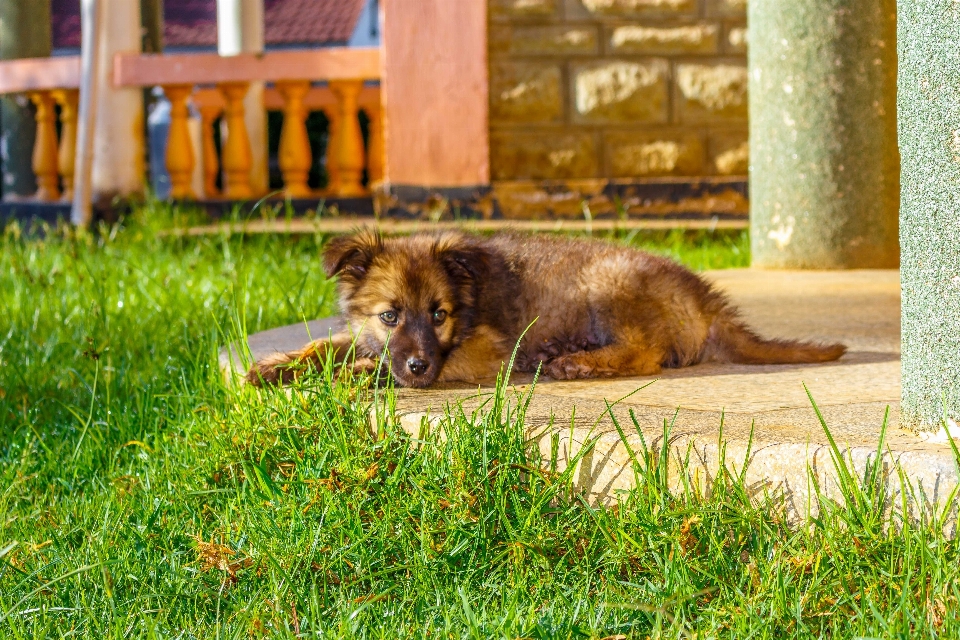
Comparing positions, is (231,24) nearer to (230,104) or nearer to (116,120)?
(230,104)

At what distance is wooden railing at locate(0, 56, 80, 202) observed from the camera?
9.35 metres

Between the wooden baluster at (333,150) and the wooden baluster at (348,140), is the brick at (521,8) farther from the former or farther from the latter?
the wooden baluster at (333,150)

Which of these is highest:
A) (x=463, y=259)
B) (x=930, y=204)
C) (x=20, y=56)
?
(x=20, y=56)

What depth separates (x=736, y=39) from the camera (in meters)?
7.99

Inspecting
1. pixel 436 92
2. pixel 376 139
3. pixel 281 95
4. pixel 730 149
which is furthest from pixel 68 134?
pixel 730 149

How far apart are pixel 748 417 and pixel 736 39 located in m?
5.53

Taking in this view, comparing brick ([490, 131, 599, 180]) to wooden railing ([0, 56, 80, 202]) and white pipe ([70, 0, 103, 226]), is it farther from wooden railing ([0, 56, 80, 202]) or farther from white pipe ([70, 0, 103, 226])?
wooden railing ([0, 56, 80, 202])

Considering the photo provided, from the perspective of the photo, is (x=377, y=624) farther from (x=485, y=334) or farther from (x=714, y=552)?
(x=485, y=334)

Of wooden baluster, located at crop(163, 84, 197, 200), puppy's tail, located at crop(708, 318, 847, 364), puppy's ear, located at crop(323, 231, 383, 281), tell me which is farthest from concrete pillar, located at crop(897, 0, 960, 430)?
wooden baluster, located at crop(163, 84, 197, 200)

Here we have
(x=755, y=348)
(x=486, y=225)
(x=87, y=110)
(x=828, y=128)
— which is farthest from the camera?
(x=87, y=110)

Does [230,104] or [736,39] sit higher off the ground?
[736,39]

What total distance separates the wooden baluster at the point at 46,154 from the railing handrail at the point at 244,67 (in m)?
1.93

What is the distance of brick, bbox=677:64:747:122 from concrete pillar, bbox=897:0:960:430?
539 cm

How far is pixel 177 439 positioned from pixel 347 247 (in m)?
0.79
